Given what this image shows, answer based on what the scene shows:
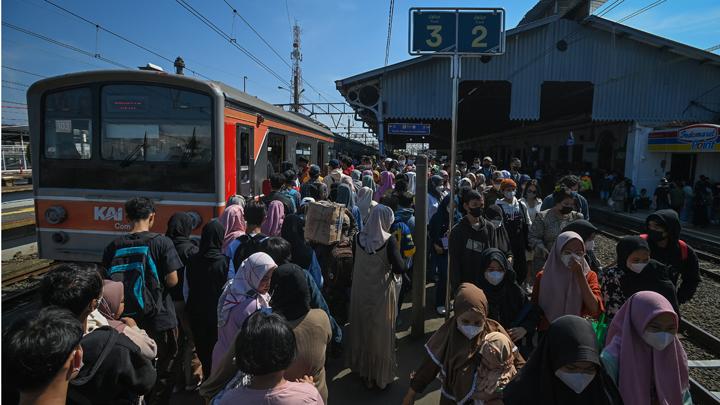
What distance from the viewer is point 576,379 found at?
6.20 feet

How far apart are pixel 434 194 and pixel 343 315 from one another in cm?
244

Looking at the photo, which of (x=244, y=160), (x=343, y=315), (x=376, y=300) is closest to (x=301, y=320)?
(x=376, y=300)

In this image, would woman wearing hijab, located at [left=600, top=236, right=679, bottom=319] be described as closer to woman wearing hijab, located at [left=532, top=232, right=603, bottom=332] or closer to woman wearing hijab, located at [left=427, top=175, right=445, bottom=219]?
woman wearing hijab, located at [left=532, top=232, right=603, bottom=332]

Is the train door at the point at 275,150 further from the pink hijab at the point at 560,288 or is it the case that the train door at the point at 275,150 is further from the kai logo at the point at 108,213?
the pink hijab at the point at 560,288

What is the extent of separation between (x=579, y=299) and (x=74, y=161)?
19.0 ft

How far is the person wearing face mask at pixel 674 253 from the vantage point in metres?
3.55

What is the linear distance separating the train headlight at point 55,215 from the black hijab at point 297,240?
3231 millimetres

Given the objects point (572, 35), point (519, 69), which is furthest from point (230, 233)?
point (572, 35)

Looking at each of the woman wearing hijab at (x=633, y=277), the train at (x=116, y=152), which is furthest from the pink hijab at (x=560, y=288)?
the train at (x=116, y=152)

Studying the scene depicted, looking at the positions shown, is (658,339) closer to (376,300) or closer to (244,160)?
(376,300)

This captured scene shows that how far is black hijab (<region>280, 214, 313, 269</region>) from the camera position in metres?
3.81

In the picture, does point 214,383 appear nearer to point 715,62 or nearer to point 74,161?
point 74,161

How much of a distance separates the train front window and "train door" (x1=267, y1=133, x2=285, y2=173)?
89.4 inches

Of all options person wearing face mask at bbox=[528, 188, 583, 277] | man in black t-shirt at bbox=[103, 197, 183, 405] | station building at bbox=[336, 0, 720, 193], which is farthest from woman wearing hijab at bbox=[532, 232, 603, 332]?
station building at bbox=[336, 0, 720, 193]
